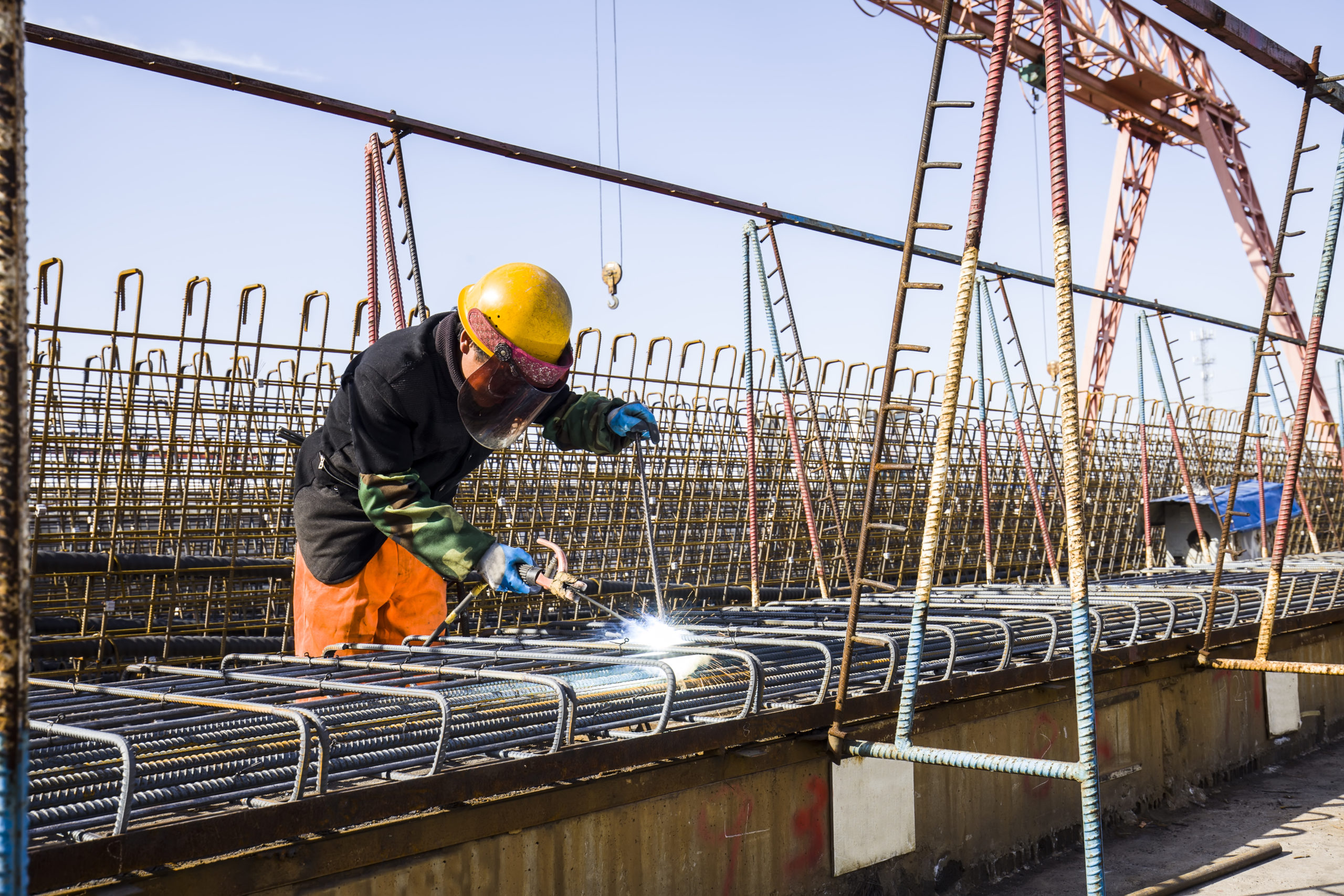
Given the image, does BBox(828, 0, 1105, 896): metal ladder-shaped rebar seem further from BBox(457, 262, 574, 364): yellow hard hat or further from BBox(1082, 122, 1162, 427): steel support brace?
→ BBox(1082, 122, 1162, 427): steel support brace

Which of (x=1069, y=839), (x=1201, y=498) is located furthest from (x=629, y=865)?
(x=1201, y=498)

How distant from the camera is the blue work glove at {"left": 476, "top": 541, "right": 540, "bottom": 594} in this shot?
3.32 metres

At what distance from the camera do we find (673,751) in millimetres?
2807

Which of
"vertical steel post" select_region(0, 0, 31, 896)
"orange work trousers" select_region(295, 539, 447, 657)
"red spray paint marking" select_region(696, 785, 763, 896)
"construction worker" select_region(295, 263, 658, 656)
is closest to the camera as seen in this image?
"vertical steel post" select_region(0, 0, 31, 896)

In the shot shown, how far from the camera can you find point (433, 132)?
180 inches

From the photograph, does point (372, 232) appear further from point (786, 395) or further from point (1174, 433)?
point (1174, 433)

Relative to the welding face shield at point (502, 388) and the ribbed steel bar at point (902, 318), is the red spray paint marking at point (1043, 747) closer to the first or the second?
the ribbed steel bar at point (902, 318)

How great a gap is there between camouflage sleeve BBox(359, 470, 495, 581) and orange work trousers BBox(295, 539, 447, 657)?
1.39 ft

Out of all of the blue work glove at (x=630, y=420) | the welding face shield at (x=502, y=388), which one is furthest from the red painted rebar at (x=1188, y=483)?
the welding face shield at (x=502, y=388)

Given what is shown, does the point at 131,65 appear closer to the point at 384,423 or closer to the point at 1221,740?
the point at 384,423

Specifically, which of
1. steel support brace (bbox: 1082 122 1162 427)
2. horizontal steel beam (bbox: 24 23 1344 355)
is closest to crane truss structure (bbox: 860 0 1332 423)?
steel support brace (bbox: 1082 122 1162 427)

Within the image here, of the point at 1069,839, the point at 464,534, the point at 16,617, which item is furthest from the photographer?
the point at 1069,839

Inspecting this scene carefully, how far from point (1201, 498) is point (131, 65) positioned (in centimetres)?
1072

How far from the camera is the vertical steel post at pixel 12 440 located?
3.41 feet
